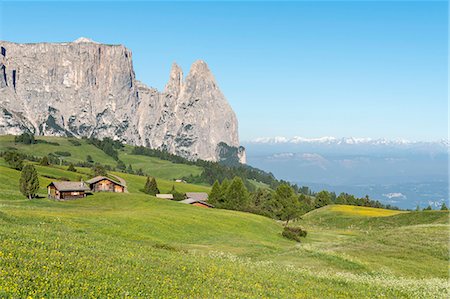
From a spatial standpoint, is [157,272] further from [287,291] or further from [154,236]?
[154,236]

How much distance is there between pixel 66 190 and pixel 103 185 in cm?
3017

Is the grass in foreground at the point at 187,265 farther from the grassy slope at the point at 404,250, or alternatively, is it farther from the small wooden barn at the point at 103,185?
the small wooden barn at the point at 103,185

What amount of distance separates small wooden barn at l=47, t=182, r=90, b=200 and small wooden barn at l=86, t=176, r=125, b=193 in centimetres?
2159

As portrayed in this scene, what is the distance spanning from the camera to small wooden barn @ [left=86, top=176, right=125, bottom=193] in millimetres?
125562

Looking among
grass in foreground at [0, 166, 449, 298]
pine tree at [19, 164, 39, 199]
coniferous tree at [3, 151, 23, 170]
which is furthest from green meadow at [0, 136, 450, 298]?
coniferous tree at [3, 151, 23, 170]

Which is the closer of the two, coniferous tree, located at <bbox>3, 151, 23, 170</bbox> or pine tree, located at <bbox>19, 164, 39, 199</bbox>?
pine tree, located at <bbox>19, 164, 39, 199</bbox>

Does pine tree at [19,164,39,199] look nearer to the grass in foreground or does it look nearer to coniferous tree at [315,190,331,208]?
the grass in foreground

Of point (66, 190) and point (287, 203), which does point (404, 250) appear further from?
point (66, 190)

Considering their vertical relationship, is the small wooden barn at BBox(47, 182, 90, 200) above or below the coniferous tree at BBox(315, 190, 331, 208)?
above

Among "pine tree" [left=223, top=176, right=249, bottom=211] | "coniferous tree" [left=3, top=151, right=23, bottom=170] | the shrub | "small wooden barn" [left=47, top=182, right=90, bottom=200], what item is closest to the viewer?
the shrub

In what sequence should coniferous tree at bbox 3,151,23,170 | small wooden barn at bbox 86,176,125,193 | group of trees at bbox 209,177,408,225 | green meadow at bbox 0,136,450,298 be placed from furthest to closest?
coniferous tree at bbox 3,151,23,170
small wooden barn at bbox 86,176,125,193
group of trees at bbox 209,177,408,225
green meadow at bbox 0,136,450,298

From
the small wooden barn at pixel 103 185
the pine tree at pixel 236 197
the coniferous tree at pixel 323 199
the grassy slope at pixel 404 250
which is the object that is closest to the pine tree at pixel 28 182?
the small wooden barn at pixel 103 185

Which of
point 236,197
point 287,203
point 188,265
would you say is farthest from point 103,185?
point 188,265

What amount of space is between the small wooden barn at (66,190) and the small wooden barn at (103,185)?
21593 millimetres
